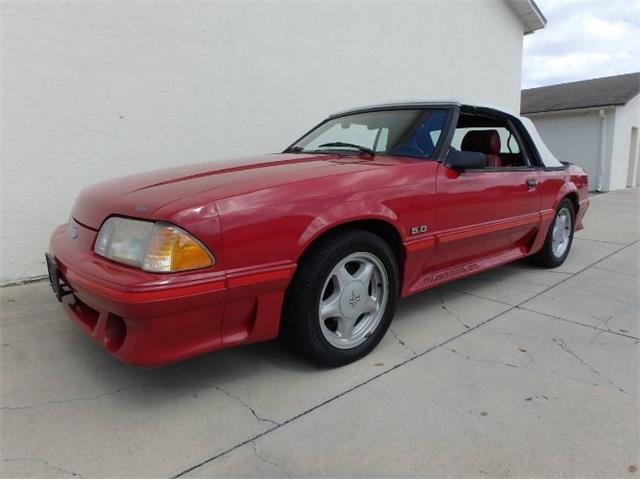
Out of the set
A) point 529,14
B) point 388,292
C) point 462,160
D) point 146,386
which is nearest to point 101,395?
point 146,386

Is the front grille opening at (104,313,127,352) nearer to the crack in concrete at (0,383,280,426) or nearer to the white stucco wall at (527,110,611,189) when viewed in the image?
the crack in concrete at (0,383,280,426)

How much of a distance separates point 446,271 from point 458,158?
760 millimetres

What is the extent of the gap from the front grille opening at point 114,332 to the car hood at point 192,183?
474mm

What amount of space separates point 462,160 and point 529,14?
8537 millimetres

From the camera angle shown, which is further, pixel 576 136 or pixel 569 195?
pixel 576 136

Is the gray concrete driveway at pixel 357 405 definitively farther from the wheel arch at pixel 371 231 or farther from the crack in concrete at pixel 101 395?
the wheel arch at pixel 371 231

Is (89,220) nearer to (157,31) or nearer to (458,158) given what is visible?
(458,158)

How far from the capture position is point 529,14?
9359 mm

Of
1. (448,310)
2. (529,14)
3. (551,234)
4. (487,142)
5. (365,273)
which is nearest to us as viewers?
(365,273)

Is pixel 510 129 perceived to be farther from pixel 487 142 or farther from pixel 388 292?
pixel 388 292

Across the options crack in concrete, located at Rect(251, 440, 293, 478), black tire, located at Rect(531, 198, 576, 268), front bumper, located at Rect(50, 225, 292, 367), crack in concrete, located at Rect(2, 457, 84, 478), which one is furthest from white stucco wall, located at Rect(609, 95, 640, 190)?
crack in concrete, located at Rect(2, 457, 84, 478)

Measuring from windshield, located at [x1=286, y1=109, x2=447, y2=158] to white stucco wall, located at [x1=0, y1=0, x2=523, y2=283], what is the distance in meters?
1.71

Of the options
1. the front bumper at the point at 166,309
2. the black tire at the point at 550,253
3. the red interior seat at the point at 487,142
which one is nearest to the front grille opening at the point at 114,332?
the front bumper at the point at 166,309

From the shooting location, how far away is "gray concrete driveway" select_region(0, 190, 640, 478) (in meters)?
1.74
